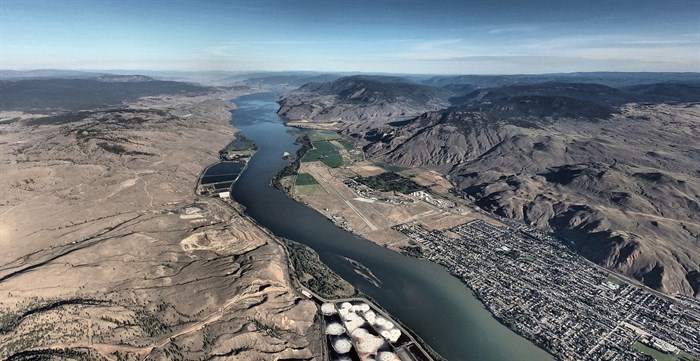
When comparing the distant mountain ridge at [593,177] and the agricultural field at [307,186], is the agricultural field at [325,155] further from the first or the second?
the agricultural field at [307,186]

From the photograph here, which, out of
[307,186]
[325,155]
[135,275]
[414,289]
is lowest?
[414,289]

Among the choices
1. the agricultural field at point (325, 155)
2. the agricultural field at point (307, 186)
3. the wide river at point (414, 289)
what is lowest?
the wide river at point (414, 289)

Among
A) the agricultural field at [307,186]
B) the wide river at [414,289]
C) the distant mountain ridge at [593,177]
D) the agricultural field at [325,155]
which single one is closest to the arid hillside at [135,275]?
the wide river at [414,289]

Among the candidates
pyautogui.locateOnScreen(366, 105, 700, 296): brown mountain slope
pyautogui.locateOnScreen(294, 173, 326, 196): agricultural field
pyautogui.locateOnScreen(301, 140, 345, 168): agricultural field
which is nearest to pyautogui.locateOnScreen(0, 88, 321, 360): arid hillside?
pyautogui.locateOnScreen(294, 173, 326, 196): agricultural field

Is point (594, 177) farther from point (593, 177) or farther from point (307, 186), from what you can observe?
point (307, 186)

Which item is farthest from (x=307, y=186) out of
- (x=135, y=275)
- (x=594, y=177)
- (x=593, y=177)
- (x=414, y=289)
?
(x=594, y=177)

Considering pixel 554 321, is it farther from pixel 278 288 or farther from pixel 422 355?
pixel 278 288

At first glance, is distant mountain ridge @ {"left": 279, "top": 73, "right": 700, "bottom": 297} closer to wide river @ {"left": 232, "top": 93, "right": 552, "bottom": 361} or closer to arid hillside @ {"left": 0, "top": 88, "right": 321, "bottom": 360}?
wide river @ {"left": 232, "top": 93, "right": 552, "bottom": 361}

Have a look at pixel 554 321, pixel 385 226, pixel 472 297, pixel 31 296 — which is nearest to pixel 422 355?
pixel 472 297
